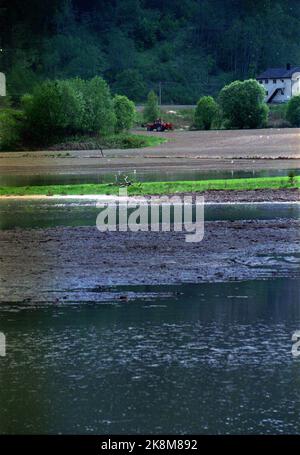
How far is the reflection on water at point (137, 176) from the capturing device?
2591 inches

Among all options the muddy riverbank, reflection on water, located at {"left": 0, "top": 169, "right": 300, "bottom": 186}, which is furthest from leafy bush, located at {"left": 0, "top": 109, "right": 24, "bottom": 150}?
the muddy riverbank

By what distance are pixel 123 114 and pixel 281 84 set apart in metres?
63.3

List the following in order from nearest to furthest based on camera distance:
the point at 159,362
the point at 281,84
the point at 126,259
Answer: the point at 159,362
the point at 126,259
the point at 281,84

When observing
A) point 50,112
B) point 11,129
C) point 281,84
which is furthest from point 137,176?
point 281,84

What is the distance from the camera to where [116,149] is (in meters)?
116

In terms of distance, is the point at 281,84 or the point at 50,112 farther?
the point at 281,84

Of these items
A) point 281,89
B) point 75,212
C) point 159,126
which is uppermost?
point 281,89

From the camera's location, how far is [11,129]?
Answer: 12431 cm

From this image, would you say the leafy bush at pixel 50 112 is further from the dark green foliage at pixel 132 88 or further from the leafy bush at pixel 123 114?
the dark green foliage at pixel 132 88

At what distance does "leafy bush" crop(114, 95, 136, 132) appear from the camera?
135250 mm

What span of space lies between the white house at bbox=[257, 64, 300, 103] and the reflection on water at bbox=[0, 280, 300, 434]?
16960 cm

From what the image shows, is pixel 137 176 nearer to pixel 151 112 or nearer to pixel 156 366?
pixel 156 366

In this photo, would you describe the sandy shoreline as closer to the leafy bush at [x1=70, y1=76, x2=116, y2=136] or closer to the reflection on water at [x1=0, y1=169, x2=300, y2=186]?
the reflection on water at [x1=0, y1=169, x2=300, y2=186]
